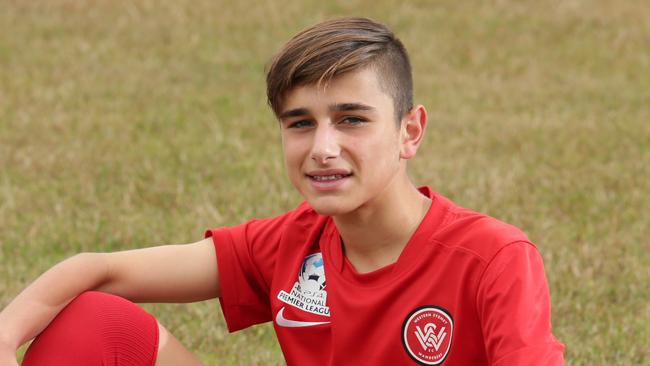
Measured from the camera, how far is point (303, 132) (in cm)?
290

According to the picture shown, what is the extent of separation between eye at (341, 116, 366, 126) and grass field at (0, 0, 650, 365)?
65.7 inches

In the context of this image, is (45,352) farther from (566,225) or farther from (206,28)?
(206,28)

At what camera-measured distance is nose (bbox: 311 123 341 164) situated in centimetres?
281

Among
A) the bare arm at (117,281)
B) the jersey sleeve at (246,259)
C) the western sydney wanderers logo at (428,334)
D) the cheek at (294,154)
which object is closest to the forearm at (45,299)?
the bare arm at (117,281)

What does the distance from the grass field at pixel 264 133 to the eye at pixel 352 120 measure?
1669 millimetres

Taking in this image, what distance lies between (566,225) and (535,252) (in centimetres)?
317

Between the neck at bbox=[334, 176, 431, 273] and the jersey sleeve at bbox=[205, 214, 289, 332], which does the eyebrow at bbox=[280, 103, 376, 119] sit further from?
the jersey sleeve at bbox=[205, 214, 289, 332]

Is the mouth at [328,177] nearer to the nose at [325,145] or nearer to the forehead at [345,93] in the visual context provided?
the nose at [325,145]

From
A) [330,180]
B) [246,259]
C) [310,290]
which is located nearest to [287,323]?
[310,290]

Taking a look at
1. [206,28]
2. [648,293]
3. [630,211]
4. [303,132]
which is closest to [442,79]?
[206,28]

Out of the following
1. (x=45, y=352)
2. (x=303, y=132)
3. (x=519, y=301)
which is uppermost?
(x=303, y=132)

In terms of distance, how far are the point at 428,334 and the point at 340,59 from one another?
68cm

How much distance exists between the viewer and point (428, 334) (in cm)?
283

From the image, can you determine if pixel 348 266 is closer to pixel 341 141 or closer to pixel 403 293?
pixel 403 293
